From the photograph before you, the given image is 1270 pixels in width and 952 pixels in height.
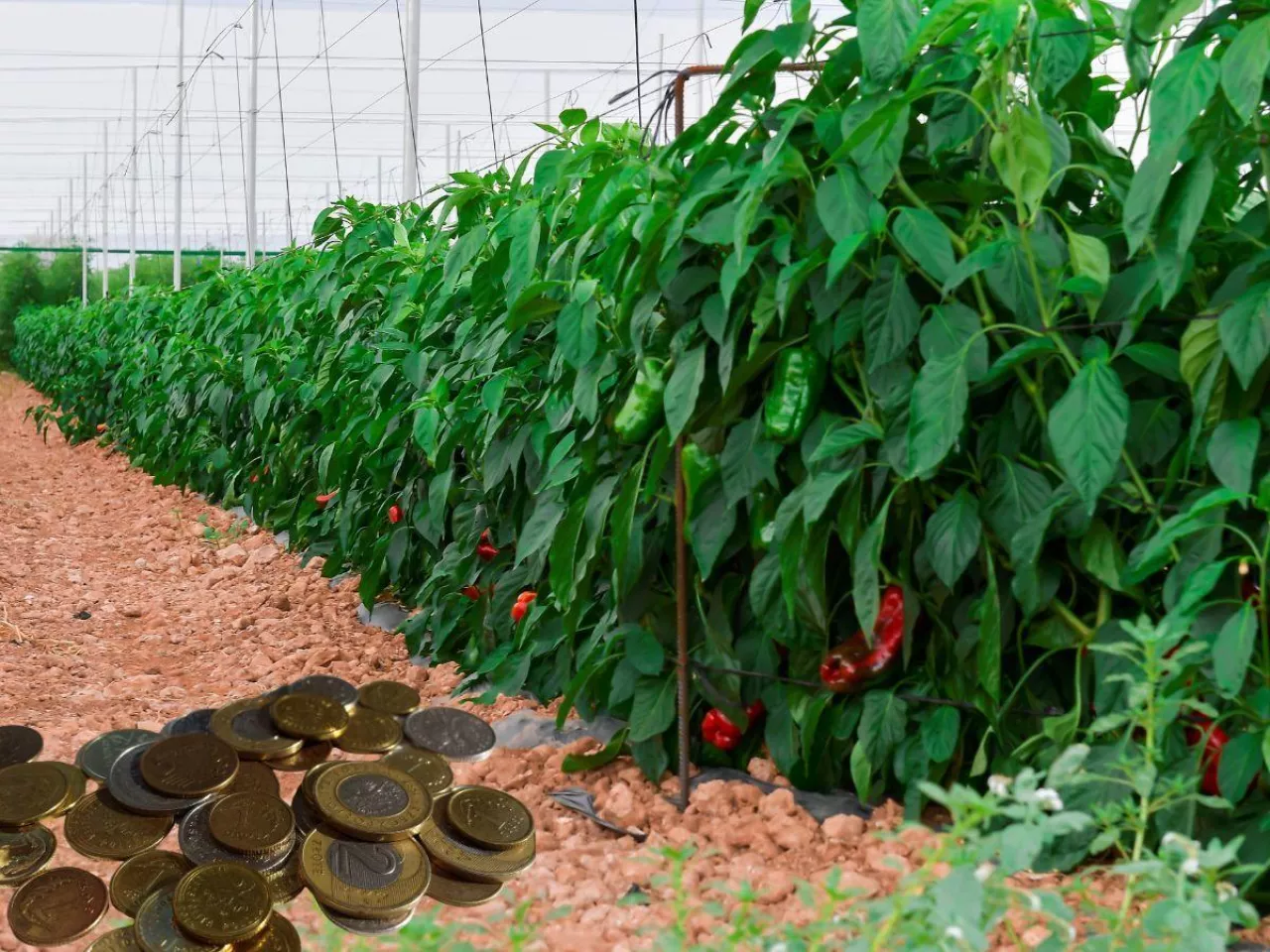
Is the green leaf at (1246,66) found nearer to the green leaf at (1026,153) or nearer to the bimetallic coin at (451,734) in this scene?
the green leaf at (1026,153)

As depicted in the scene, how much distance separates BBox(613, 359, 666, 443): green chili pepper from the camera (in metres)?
2.13

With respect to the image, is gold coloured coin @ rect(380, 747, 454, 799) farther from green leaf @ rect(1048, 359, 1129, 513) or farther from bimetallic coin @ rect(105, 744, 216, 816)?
green leaf @ rect(1048, 359, 1129, 513)

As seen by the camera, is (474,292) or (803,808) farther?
(474,292)

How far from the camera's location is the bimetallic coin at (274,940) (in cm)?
183

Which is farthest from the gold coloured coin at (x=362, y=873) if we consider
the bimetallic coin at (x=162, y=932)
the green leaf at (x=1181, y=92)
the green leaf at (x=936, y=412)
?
the green leaf at (x=1181, y=92)

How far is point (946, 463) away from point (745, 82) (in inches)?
26.1

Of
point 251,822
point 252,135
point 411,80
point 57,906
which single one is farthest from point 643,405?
point 252,135

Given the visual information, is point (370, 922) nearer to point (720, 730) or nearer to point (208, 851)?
point (208, 851)

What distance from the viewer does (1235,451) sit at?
158 cm

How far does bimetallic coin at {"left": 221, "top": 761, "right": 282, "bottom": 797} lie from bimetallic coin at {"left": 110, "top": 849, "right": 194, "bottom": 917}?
0.57 ft

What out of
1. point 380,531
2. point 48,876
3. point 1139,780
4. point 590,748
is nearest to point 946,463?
point 1139,780

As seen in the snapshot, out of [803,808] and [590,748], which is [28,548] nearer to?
[590,748]

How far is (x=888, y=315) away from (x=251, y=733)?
141 cm

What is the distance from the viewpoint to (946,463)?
1898mm
